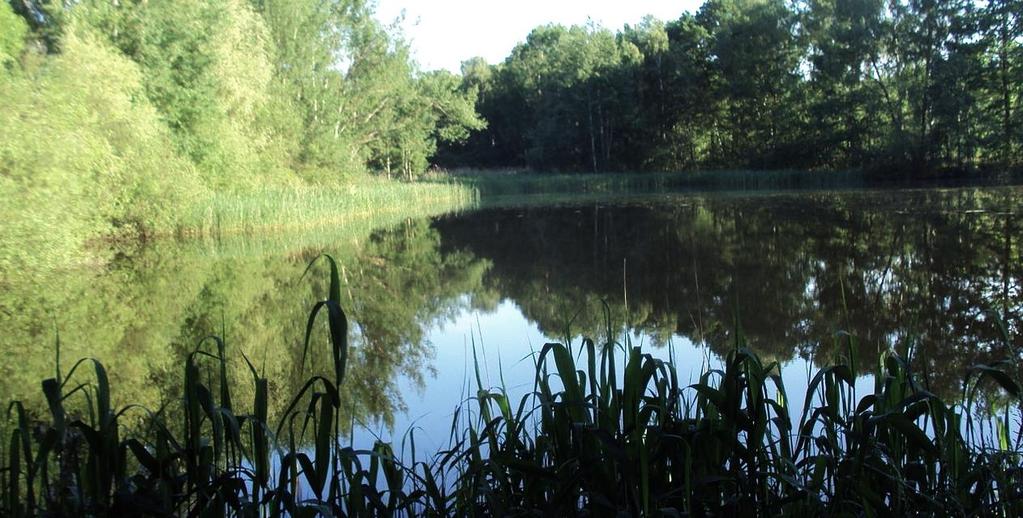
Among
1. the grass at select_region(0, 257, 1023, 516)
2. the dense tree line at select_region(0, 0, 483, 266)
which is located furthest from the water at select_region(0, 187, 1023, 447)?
the dense tree line at select_region(0, 0, 483, 266)

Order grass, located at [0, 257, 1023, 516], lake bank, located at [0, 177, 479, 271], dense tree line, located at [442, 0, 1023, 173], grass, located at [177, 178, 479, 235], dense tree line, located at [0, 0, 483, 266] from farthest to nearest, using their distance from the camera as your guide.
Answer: dense tree line, located at [442, 0, 1023, 173] → grass, located at [177, 178, 479, 235] → dense tree line, located at [0, 0, 483, 266] → lake bank, located at [0, 177, 479, 271] → grass, located at [0, 257, 1023, 516]

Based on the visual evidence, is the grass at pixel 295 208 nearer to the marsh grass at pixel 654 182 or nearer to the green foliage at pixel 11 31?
the green foliage at pixel 11 31

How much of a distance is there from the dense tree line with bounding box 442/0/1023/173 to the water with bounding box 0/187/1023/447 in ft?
45.9

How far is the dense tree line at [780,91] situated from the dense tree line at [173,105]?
8771 millimetres

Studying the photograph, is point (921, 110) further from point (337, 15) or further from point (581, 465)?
point (581, 465)

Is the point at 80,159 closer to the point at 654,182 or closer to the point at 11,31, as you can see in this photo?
the point at 11,31

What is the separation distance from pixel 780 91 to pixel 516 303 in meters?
32.0

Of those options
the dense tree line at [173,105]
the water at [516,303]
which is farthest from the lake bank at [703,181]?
the water at [516,303]

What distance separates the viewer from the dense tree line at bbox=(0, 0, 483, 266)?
10.4 metres

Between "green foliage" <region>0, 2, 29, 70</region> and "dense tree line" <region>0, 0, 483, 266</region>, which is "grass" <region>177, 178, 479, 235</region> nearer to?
"dense tree line" <region>0, 0, 483, 266</region>

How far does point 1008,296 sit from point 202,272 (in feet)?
31.0

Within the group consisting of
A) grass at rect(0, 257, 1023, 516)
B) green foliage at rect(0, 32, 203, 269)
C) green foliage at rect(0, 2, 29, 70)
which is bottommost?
grass at rect(0, 257, 1023, 516)

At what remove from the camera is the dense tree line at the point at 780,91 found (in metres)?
27.5

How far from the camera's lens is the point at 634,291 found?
28.2 feet
